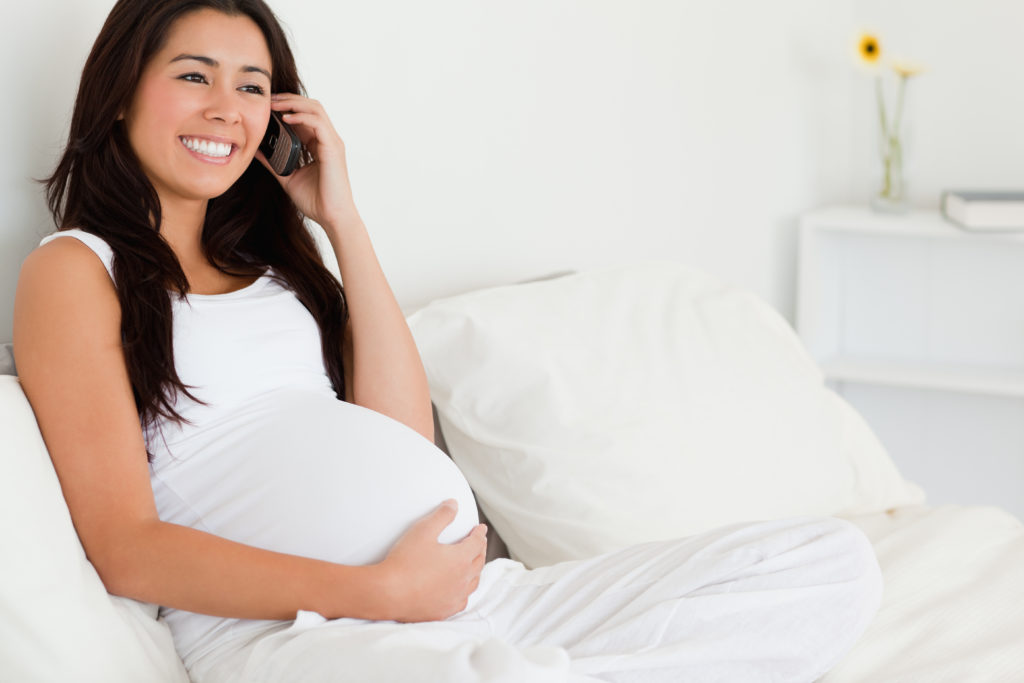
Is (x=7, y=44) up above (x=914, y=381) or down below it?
above

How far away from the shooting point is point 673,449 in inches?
55.5

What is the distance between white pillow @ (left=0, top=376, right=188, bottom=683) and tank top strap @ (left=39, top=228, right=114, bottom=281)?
142 millimetres

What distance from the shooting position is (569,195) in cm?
196

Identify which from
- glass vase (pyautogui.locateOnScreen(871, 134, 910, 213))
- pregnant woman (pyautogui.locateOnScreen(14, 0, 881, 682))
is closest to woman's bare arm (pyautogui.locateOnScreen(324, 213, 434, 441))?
pregnant woman (pyautogui.locateOnScreen(14, 0, 881, 682))

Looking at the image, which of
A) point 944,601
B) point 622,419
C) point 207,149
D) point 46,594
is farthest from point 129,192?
point 944,601

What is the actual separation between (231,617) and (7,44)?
630mm

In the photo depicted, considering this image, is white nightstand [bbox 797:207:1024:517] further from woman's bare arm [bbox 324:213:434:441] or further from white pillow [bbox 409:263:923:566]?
woman's bare arm [bbox 324:213:434:441]

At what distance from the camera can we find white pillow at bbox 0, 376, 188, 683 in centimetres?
82

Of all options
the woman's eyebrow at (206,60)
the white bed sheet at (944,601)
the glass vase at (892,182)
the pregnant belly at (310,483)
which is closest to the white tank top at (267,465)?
the pregnant belly at (310,483)

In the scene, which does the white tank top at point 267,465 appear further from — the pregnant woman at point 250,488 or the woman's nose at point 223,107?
the woman's nose at point 223,107

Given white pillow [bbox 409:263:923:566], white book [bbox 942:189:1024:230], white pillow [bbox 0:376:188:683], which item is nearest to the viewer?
white pillow [bbox 0:376:188:683]

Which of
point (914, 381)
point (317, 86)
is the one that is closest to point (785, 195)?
point (914, 381)

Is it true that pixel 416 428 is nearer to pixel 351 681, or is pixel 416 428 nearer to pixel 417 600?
pixel 417 600

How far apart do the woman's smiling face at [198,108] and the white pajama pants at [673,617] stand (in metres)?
0.48
